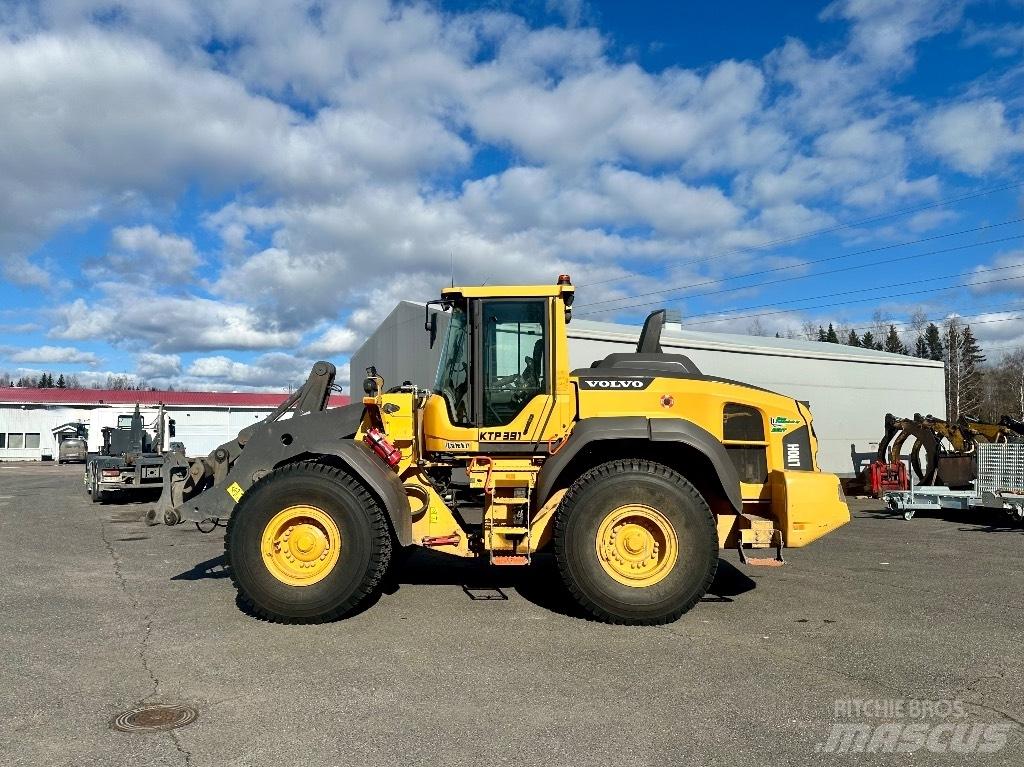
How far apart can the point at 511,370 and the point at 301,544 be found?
7.45 ft

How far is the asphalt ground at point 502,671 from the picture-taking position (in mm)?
3576

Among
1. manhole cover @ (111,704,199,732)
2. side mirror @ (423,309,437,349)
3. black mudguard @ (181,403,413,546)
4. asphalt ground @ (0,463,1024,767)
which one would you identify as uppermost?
side mirror @ (423,309,437,349)

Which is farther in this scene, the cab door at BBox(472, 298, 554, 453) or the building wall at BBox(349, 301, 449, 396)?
the building wall at BBox(349, 301, 449, 396)

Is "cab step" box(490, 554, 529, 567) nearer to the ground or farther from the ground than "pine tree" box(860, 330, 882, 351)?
nearer to the ground

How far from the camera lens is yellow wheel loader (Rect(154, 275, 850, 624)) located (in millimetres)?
5797

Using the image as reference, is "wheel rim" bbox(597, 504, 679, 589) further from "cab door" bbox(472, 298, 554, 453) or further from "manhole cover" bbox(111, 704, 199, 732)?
"manhole cover" bbox(111, 704, 199, 732)

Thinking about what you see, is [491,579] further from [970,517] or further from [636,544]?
[970,517]

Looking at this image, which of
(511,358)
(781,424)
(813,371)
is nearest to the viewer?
(511,358)

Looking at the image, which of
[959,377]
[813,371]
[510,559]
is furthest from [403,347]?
[959,377]

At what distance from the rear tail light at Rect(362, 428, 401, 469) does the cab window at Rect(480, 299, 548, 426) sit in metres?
0.84

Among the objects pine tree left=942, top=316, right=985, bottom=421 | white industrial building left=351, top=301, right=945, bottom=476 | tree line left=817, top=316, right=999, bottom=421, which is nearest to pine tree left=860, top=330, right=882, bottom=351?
tree line left=817, top=316, right=999, bottom=421

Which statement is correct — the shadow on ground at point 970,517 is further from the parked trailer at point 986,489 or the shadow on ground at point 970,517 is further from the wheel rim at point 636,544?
the wheel rim at point 636,544

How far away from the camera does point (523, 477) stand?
20.5 feet

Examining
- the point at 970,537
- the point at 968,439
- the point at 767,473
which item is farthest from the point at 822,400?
the point at 767,473
